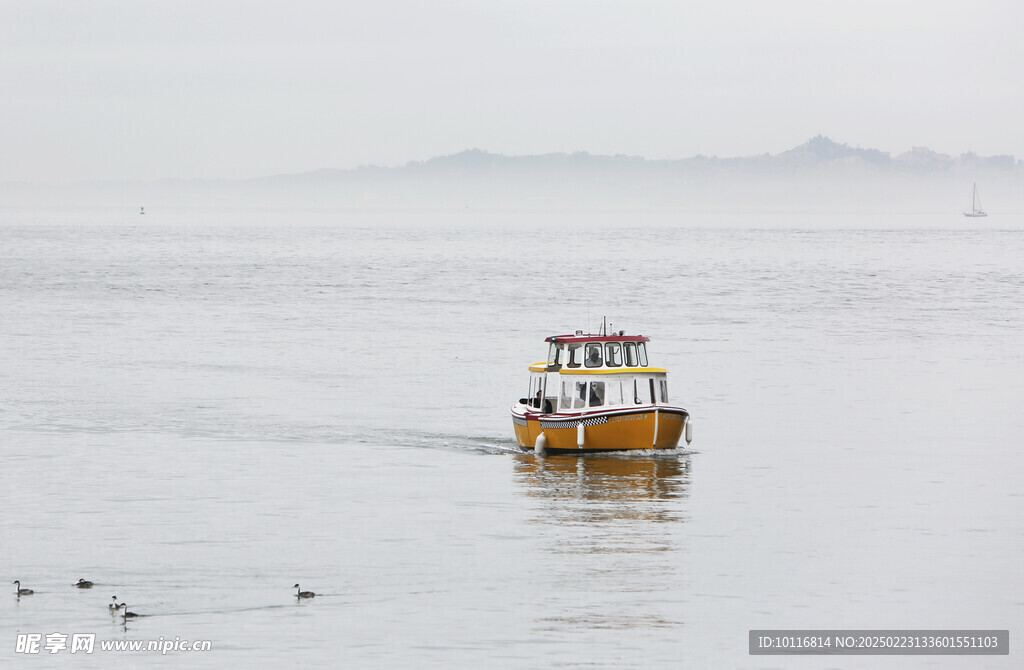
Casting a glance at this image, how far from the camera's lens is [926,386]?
63.4 m

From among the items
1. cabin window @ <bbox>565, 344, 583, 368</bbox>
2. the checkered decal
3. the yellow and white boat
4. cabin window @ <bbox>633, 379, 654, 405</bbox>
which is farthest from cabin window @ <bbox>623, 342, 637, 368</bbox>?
the checkered decal

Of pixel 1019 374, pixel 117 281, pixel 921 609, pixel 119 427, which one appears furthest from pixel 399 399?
pixel 117 281

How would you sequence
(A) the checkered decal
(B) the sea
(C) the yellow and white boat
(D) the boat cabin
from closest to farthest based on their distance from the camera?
(B) the sea < (A) the checkered decal < (C) the yellow and white boat < (D) the boat cabin

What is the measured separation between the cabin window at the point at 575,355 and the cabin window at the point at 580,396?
905 millimetres

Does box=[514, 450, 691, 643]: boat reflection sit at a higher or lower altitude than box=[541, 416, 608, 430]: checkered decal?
lower

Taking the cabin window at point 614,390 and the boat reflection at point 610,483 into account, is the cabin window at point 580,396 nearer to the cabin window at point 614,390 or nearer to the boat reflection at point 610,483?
the cabin window at point 614,390

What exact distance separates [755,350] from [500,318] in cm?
2695

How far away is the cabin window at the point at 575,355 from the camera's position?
147 ft

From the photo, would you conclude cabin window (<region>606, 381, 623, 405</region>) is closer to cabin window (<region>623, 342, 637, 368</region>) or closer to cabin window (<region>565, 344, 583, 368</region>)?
cabin window (<region>623, 342, 637, 368</region>)

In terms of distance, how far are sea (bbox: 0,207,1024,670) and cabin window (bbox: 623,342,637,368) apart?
10.8ft

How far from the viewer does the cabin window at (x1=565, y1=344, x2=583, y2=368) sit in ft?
147

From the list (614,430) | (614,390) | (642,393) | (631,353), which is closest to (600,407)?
(614,390)

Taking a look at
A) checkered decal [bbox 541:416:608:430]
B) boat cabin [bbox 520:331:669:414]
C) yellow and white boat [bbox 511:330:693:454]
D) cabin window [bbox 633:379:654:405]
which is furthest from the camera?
cabin window [bbox 633:379:654:405]

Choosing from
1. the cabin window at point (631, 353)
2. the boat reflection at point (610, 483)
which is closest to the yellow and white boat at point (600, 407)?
the cabin window at point (631, 353)
